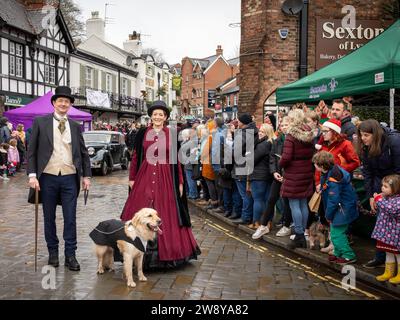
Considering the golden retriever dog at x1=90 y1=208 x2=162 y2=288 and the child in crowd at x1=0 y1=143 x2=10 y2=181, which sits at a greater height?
the child in crowd at x1=0 y1=143 x2=10 y2=181

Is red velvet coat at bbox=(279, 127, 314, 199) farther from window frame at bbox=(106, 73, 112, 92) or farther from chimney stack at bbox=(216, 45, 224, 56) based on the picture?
chimney stack at bbox=(216, 45, 224, 56)

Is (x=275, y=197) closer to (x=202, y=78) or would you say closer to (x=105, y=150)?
(x=105, y=150)

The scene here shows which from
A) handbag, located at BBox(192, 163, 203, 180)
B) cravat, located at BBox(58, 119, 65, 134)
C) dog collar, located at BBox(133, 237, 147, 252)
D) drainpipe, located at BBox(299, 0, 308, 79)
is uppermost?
drainpipe, located at BBox(299, 0, 308, 79)

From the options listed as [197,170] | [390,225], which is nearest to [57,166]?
[390,225]

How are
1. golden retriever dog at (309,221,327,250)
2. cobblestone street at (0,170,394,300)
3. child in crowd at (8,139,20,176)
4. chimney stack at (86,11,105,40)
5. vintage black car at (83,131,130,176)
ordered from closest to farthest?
cobblestone street at (0,170,394,300) < golden retriever dog at (309,221,327,250) < child in crowd at (8,139,20,176) < vintage black car at (83,131,130,176) < chimney stack at (86,11,105,40)

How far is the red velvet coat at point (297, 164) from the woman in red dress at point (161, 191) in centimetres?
166

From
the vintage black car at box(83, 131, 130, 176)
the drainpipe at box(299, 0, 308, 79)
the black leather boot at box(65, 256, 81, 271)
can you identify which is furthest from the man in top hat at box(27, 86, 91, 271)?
the drainpipe at box(299, 0, 308, 79)

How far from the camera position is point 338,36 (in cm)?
1673

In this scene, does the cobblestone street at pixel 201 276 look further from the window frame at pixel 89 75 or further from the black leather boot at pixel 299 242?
the window frame at pixel 89 75

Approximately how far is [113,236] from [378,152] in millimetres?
3316

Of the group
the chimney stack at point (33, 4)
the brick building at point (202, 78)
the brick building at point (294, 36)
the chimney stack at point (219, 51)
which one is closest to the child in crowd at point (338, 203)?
the brick building at point (294, 36)

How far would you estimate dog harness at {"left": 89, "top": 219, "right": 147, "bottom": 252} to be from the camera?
5.35m

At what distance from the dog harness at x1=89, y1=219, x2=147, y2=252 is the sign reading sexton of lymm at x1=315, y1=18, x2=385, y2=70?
13.1 metres

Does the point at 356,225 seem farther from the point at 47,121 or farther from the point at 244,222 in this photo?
the point at 47,121
